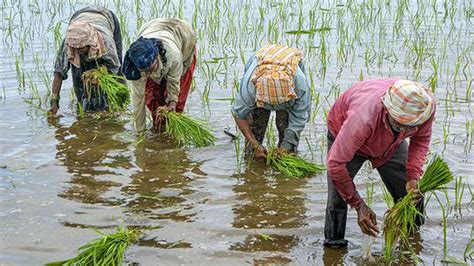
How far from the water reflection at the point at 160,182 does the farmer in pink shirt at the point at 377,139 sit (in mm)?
1079

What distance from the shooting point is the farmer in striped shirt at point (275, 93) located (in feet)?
14.7

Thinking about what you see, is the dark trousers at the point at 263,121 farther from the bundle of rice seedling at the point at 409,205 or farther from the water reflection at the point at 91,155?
the bundle of rice seedling at the point at 409,205

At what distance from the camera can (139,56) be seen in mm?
4961

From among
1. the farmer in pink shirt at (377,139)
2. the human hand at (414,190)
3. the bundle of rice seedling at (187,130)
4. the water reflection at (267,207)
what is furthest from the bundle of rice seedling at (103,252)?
the bundle of rice seedling at (187,130)

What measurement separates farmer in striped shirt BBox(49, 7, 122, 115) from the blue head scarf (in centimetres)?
94

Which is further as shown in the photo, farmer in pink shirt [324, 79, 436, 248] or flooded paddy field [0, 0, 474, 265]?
flooded paddy field [0, 0, 474, 265]

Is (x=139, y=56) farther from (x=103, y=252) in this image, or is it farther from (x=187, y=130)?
(x=103, y=252)

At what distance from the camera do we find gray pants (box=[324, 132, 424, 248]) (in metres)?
3.84

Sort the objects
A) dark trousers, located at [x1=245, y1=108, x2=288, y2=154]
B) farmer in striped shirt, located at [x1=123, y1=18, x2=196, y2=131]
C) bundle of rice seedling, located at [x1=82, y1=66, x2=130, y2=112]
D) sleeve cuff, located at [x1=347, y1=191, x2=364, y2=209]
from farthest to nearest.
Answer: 1. bundle of rice seedling, located at [x1=82, y1=66, x2=130, y2=112]
2. dark trousers, located at [x1=245, y1=108, x2=288, y2=154]
3. farmer in striped shirt, located at [x1=123, y1=18, x2=196, y2=131]
4. sleeve cuff, located at [x1=347, y1=191, x2=364, y2=209]

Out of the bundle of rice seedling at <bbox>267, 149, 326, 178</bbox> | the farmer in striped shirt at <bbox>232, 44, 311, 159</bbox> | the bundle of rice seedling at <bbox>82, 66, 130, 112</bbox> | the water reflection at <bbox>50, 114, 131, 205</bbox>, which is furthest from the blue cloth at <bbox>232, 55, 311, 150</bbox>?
the bundle of rice seedling at <bbox>82, 66, 130, 112</bbox>

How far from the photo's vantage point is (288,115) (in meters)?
5.09

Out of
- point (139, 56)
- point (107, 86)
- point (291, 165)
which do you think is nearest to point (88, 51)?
point (107, 86)

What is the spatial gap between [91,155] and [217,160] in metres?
0.97

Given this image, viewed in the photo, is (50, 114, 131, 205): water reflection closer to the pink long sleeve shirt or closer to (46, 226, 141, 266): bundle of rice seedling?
(46, 226, 141, 266): bundle of rice seedling
